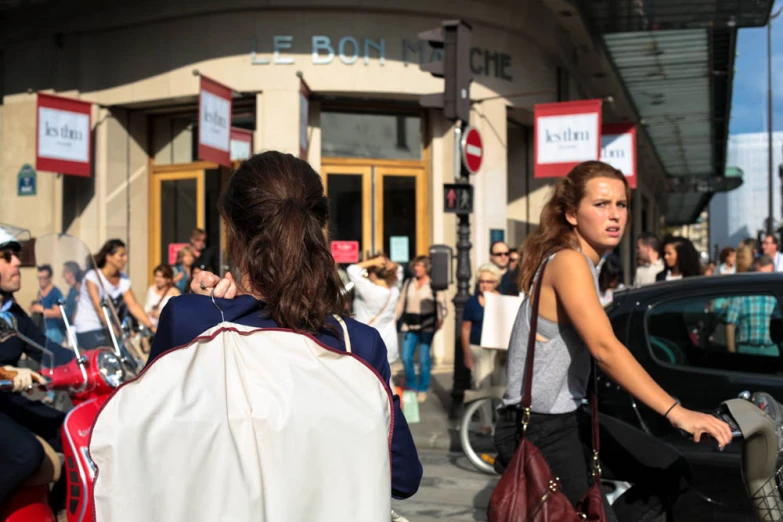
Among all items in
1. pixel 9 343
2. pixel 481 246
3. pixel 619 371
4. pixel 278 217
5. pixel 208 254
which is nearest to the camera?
pixel 278 217

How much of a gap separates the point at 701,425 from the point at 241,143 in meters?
11.8

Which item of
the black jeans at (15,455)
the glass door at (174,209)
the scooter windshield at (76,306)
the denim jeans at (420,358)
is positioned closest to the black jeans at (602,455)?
the black jeans at (15,455)

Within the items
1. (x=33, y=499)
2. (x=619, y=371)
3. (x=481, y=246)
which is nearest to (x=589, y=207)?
(x=619, y=371)

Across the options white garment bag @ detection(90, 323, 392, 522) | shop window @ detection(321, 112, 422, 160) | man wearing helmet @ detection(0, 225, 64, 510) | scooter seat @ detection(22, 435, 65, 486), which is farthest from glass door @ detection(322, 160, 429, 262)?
white garment bag @ detection(90, 323, 392, 522)

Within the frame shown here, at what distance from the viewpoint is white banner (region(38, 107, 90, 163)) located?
536 inches

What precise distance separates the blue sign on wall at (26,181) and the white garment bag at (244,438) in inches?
562

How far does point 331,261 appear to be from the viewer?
1968 millimetres

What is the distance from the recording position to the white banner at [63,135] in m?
13.6

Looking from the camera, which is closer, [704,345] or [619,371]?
[619,371]

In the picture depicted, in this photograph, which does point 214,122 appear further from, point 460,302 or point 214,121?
point 460,302

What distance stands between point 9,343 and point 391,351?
19.7 ft

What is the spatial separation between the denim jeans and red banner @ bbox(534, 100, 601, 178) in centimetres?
379

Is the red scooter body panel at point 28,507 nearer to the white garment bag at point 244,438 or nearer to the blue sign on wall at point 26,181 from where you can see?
the white garment bag at point 244,438

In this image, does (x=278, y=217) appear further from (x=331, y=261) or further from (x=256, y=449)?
(x=256, y=449)
